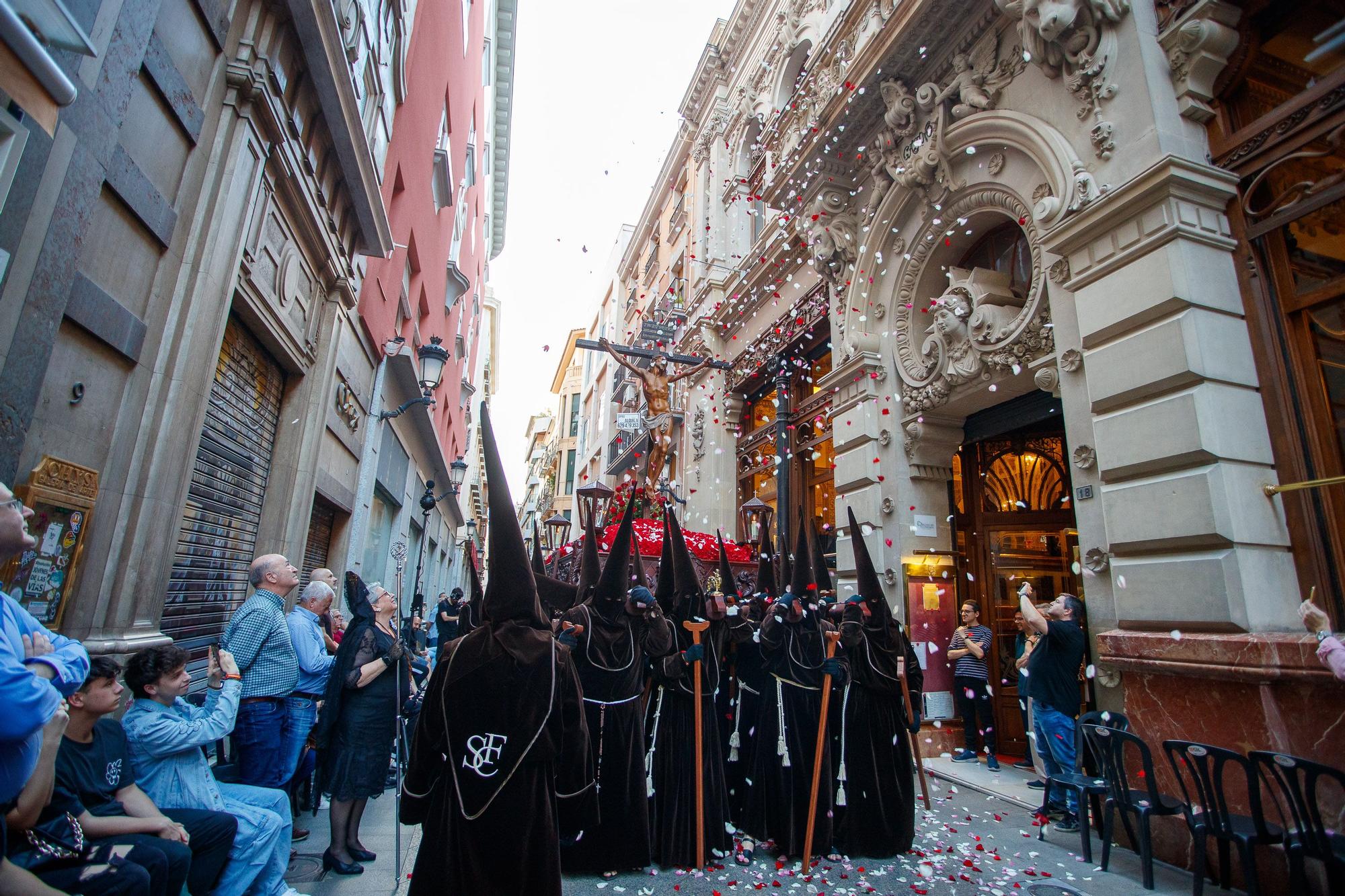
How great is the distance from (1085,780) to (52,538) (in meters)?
6.89

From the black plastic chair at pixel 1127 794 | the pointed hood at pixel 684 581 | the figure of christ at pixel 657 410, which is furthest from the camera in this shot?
the figure of christ at pixel 657 410

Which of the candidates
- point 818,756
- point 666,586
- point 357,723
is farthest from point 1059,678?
point 357,723

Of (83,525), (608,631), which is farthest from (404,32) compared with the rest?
(608,631)

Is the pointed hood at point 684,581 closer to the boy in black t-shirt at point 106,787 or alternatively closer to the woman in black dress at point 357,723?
the woman in black dress at point 357,723

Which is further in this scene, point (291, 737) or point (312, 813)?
Result: point (312, 813)

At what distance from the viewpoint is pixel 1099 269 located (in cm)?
568

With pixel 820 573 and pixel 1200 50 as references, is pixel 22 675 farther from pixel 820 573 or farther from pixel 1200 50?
pixel 1200 50

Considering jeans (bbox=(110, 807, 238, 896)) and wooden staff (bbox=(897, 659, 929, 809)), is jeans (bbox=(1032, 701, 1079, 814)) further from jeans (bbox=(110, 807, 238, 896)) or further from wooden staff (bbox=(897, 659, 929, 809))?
jeans (bbox=(110, 807, 238, 896))

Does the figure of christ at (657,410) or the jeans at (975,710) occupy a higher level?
the figure of christ at (657,410)

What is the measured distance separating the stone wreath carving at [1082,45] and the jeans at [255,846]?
782cm

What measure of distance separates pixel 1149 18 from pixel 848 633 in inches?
230

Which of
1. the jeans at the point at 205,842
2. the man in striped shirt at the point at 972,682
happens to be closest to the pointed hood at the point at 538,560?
the jeans at the point at 205,842

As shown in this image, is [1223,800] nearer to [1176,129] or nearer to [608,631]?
[608,631]

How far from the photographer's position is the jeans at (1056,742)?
18.6 ft
